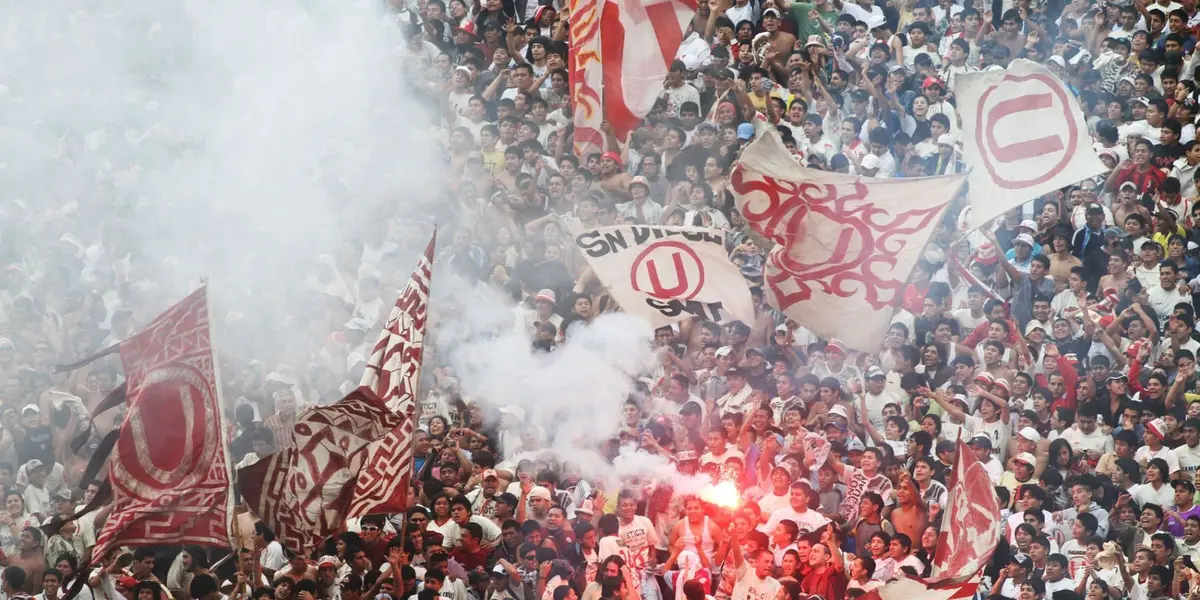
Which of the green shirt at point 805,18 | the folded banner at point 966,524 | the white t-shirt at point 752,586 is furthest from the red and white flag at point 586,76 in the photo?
the folded banner at point 966,524

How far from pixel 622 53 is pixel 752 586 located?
4.24 metres

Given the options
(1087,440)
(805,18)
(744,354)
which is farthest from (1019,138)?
(805,18)

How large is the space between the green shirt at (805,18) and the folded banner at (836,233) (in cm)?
242

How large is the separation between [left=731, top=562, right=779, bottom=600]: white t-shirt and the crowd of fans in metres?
0.02

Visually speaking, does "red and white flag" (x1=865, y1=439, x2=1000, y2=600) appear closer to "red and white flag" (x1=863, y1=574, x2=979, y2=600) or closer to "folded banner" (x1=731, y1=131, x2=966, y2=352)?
"red and white flag" (x1=863, y1=574, x2=979, y2=600)

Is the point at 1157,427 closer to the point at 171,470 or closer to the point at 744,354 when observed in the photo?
the point at 744,354

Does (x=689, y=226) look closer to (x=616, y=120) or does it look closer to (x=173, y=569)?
(x=616, y=120)

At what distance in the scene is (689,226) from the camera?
12.8 metres

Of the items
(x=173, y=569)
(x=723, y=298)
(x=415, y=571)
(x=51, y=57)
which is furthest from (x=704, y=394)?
(x=51, y=57)

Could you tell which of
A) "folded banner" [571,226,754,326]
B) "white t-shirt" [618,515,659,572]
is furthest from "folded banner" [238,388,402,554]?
"folded banner" [571,226,754,326]

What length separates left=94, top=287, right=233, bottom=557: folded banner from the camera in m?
10.2

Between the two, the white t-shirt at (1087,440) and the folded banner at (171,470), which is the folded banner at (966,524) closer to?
the white t-shirt at (1087,440)

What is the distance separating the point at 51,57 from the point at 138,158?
1.23 m

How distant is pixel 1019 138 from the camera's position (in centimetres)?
1245
